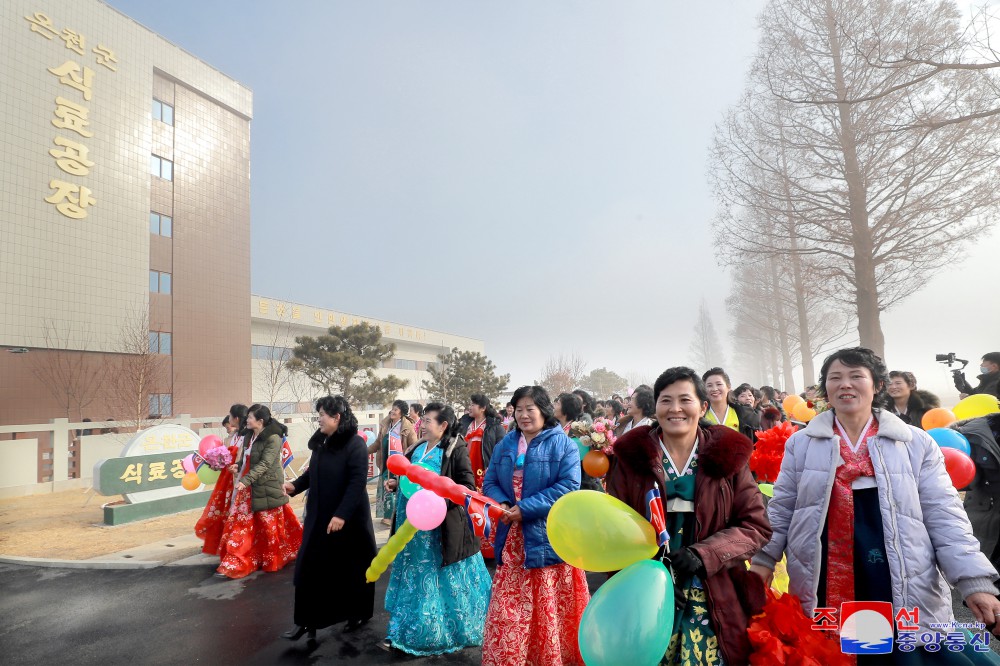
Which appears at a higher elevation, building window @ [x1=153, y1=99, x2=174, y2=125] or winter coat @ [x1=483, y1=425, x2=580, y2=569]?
building window @ [x1=153, y1=99, x2=174, y2=125]

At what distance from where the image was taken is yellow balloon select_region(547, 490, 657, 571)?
Answer: 6.73 feet

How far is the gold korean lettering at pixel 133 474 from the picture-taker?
9.26 m

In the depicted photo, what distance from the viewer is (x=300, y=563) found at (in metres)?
4.16

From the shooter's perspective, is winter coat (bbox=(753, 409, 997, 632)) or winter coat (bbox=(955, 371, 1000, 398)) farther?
winter coat (bbox=(955, 371, 1000, 398))

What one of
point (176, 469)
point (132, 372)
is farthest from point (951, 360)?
point (132, 372)

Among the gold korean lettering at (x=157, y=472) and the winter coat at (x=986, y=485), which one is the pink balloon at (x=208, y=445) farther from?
the winter coat at (x=986, y=485)

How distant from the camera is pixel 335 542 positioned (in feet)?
14.0

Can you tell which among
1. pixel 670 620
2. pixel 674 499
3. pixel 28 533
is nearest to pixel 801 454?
pixel 674 499

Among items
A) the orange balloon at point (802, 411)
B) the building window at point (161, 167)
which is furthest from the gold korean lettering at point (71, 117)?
the orange balloon at point (802, 411)

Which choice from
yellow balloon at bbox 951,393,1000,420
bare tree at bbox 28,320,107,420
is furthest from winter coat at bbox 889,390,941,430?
bare tree at bbox 28,320,107,420

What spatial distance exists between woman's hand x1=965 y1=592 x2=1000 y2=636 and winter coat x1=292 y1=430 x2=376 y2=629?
3701 millimetres

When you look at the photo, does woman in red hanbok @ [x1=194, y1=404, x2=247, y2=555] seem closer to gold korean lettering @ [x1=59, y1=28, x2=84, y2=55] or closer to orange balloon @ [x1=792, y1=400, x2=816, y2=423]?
orange balloon @ [x1=792, y1=400, x2=816, y2=423]

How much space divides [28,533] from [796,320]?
27.0m

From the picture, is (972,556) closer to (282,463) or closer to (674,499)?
(674,499)
